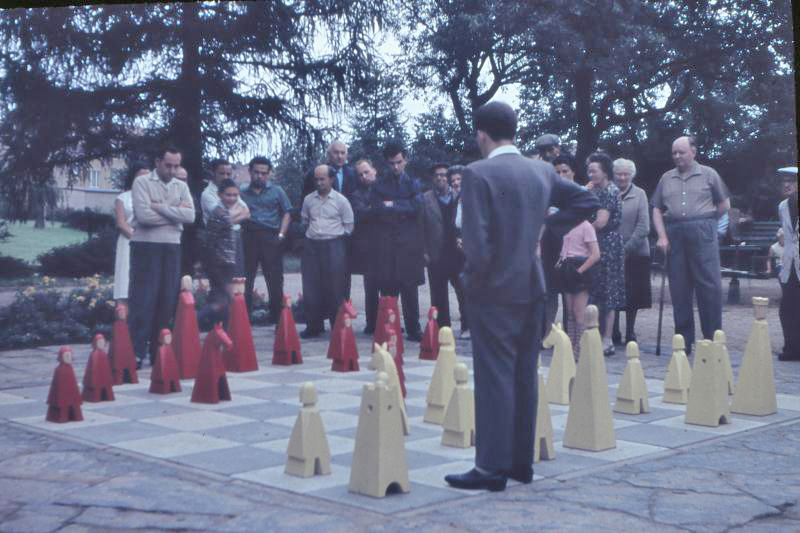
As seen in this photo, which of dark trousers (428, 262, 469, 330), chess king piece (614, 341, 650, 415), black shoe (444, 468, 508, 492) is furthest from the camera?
dark trousers (428, 262, 469, 330)

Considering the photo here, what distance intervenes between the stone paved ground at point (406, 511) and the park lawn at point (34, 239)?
27.4 ft

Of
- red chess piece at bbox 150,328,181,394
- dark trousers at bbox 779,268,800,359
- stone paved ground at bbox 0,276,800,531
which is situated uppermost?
dark trousers at bbox 779,268,800,359

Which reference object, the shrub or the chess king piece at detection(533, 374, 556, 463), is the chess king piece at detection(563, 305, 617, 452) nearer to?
the chess king piece at detection(533, 374, 556, 463)

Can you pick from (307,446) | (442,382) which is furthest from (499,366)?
(442,382)

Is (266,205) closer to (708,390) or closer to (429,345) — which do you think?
(429,345)

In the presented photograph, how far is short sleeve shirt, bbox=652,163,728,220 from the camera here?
8905mm

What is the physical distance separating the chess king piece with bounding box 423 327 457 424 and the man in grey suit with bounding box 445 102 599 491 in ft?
5.11

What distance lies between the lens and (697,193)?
8914 millimetres

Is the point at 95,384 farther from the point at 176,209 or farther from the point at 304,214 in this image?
the point at 304,214

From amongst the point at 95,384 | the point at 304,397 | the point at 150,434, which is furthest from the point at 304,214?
the point at 304,397

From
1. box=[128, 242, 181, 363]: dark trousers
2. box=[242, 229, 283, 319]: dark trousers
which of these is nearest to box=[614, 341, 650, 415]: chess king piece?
box=[128, 242, 181, 363]: dark trousers

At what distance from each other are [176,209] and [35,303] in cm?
380

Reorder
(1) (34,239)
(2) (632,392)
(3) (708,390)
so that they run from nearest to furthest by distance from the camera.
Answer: (3) (708,390)
(2) (632,392)
(1) (34,239)

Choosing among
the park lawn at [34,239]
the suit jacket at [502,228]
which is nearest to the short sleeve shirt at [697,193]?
the suit jacket at [502,228]
